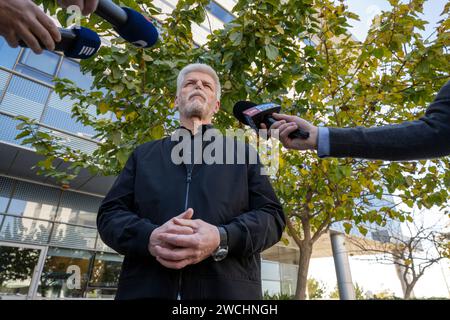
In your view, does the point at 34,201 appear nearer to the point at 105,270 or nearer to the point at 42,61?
the point at 105,270

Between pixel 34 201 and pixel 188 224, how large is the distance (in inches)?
434

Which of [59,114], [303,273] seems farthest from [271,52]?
[59,114]

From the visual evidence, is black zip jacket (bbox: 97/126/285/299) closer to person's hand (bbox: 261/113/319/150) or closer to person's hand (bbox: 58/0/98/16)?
person's hand (bbox: 261/113/319/150)

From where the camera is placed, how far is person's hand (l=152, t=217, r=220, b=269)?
133 centimetres

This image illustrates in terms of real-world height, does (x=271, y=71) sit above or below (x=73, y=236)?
above

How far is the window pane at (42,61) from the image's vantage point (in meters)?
9.62

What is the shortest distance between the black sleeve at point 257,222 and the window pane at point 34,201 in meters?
10.7

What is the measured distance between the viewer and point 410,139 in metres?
1.30

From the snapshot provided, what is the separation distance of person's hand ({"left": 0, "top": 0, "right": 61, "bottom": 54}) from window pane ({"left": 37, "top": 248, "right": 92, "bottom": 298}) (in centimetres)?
1091

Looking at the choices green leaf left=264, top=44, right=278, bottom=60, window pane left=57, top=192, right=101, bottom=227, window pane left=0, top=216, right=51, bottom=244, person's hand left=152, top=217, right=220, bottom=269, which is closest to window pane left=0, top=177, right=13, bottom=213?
window pane left=0, top=216, right=51, bottom=244

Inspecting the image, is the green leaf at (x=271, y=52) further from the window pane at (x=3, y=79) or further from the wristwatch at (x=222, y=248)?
the window pane at (x=3, y=79)

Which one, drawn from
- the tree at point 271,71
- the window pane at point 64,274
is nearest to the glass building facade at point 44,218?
the window pane at point 64,274
